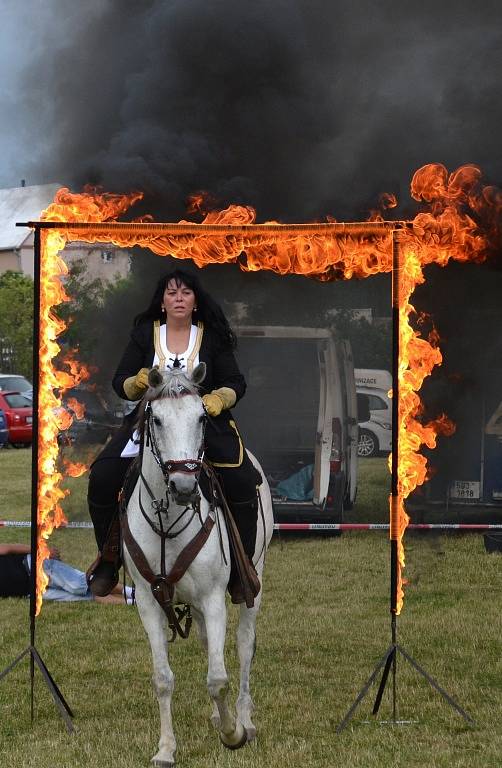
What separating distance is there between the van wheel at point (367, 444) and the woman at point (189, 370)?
14.9m

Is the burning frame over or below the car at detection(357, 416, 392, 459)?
over

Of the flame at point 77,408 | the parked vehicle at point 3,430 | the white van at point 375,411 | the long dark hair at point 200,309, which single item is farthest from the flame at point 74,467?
the parked vehicle at point 3,430

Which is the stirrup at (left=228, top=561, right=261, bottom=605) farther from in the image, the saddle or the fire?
the fire

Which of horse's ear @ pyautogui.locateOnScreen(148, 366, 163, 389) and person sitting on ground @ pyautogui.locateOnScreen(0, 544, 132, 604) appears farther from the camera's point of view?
person sitting on ground @ pyautogui.locateOnScreen(0, 544, 132, 604)

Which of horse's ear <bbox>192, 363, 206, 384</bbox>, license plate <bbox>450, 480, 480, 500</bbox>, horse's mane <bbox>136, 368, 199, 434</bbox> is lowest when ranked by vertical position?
license plate <bbox>450, 480, 480, 500</bbox>

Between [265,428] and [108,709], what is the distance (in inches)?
331

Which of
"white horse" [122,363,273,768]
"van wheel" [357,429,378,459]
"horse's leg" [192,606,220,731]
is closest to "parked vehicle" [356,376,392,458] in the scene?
"van wheel" [357,429,378,459]

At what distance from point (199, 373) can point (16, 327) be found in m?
43.8

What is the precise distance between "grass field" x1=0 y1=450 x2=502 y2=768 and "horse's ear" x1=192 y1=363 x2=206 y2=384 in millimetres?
→ 2184

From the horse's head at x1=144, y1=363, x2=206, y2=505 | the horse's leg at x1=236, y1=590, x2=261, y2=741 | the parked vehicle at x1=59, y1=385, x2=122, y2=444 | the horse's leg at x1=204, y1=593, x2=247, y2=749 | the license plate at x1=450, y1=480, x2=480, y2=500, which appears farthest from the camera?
the parked vehicle at x1=59, y1=385, x2=122, y2=444

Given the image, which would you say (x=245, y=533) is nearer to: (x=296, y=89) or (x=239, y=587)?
(x=239, y=587)

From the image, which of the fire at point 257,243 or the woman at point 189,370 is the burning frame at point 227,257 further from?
the woman at point 189,370

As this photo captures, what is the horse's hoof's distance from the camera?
237 inches

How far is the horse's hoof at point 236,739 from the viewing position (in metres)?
6.03
